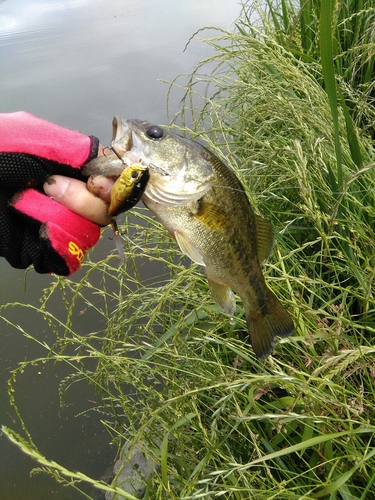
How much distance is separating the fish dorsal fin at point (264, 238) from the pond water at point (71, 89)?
1326mm

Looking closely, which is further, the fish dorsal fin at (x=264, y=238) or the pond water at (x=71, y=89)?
the pond water at (x=71, y=89)

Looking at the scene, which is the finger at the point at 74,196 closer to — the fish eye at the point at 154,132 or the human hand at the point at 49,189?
the human hand at the point at 49,189

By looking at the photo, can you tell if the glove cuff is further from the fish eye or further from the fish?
the fish eye

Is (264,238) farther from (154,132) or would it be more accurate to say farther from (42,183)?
(42,183)

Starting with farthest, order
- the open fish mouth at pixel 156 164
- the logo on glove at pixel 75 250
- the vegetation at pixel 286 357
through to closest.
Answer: the logo on glove at pixel 75 250
the open fish mouth at pixel 156 164
the vegetation at pixel 286 357

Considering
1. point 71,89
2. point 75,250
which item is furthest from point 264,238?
point 71,89

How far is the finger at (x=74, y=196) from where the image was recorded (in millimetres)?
1492

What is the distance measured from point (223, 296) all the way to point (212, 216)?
0.32 metres

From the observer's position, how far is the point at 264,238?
1628 mm

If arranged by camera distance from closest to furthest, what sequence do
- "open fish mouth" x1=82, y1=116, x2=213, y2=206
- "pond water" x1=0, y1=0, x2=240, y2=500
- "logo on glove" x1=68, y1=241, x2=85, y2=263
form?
1. "open fish mouth" x1=82, y1=116, x2=213, y2=206
2. "logo on glove" x1=68, y1=241, x2=85, y2=263
3. "pond water" x1=0, y1=0, x2=240, y2=500

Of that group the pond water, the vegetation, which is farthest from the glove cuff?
the pond water

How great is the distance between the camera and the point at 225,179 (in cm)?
149

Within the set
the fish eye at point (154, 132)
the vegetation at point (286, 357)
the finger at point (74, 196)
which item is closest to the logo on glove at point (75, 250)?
the finger at point (74, 196)

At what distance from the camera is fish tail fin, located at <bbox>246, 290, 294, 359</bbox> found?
1.54 metres
